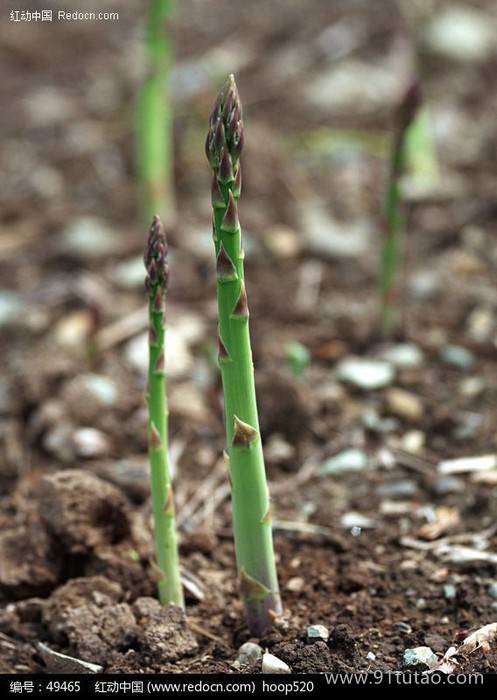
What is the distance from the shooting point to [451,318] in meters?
3.28

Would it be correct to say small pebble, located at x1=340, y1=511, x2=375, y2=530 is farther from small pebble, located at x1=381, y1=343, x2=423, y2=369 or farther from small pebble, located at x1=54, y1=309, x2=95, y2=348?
small pebble, located at x1=54, y1=309, x2=95, y2=348

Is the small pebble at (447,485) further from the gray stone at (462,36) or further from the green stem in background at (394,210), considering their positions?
the gray stone at (462,36)

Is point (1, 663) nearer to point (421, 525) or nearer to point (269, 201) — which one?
point (421, 525)

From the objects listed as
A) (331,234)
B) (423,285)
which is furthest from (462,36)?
(423,285)

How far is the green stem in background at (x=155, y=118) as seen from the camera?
3551 mm

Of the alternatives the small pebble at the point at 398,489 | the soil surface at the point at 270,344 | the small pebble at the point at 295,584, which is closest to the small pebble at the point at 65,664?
the soil surface at the point at 270,344

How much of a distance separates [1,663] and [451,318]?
189 centimetres

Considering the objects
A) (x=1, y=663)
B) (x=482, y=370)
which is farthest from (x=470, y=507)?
(x=1, y=663)

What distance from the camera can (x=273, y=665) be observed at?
6.27 ft

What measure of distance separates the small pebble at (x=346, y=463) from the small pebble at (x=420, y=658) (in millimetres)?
782

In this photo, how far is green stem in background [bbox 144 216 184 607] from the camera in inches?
77.7

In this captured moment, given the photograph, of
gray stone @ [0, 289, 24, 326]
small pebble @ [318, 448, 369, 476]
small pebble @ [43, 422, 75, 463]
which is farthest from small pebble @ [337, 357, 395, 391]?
gray stone @ [0, 289, 24, 326]

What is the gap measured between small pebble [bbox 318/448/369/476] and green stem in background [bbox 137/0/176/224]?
1.48m

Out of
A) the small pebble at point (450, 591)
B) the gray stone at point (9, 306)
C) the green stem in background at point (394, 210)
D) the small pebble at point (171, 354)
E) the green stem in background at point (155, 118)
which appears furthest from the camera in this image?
the green stem in background at point (155, 118)
